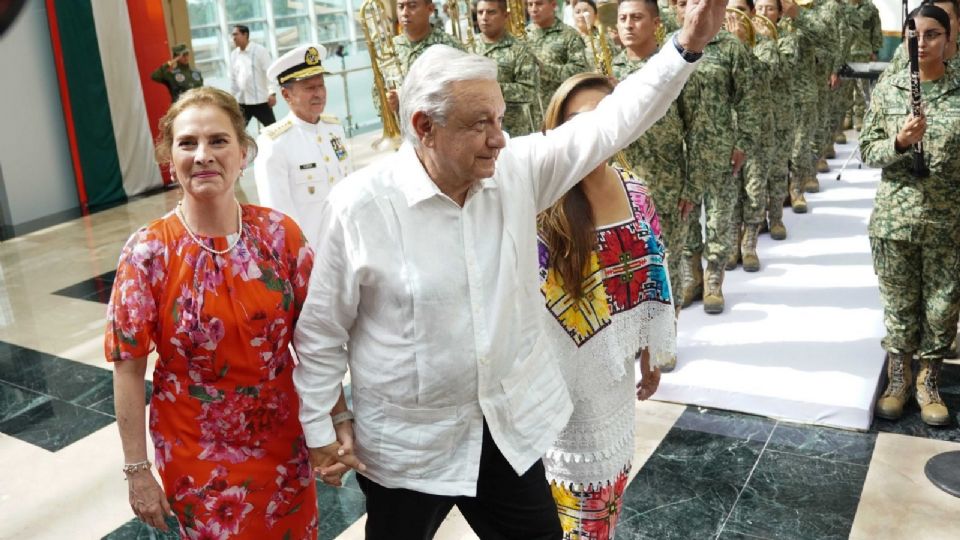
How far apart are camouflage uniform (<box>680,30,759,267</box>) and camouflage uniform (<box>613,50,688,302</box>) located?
6cm

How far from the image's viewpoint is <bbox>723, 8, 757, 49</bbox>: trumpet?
511 cm

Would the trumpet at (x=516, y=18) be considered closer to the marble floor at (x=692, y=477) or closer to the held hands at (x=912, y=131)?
the marble floor at (x=692, y=477)

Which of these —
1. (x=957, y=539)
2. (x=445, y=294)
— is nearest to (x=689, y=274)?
(x=957, y=539)

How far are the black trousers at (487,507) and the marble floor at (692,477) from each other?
102 cm

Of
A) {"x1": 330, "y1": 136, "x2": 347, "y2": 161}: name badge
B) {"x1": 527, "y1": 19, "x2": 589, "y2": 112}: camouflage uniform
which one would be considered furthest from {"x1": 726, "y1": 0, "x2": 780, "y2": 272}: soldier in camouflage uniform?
{"x1": 330, "y1": 136, "x2": 347, "y2": 161}: name badge

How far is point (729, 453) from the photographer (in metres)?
3.25

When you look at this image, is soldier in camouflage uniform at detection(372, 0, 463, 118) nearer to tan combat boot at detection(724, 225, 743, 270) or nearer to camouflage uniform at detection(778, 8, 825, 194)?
tan combat boot at detection(724, 225, 743, 270)

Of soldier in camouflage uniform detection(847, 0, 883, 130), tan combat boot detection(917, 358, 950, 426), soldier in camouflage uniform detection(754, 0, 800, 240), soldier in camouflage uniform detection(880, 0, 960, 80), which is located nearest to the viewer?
soldier in camouflage uniform detection(880, 0, 960, 80)

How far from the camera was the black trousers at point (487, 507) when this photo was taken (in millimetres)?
1776

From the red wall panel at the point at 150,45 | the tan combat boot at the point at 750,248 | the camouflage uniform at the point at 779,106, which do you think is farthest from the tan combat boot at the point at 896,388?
the red wall panel at the point at 150,45

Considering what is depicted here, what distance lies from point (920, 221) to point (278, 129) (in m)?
2.42

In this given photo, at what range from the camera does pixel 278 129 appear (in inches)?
136

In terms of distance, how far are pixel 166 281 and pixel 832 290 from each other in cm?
399

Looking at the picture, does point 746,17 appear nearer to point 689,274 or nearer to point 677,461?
point 689,274
